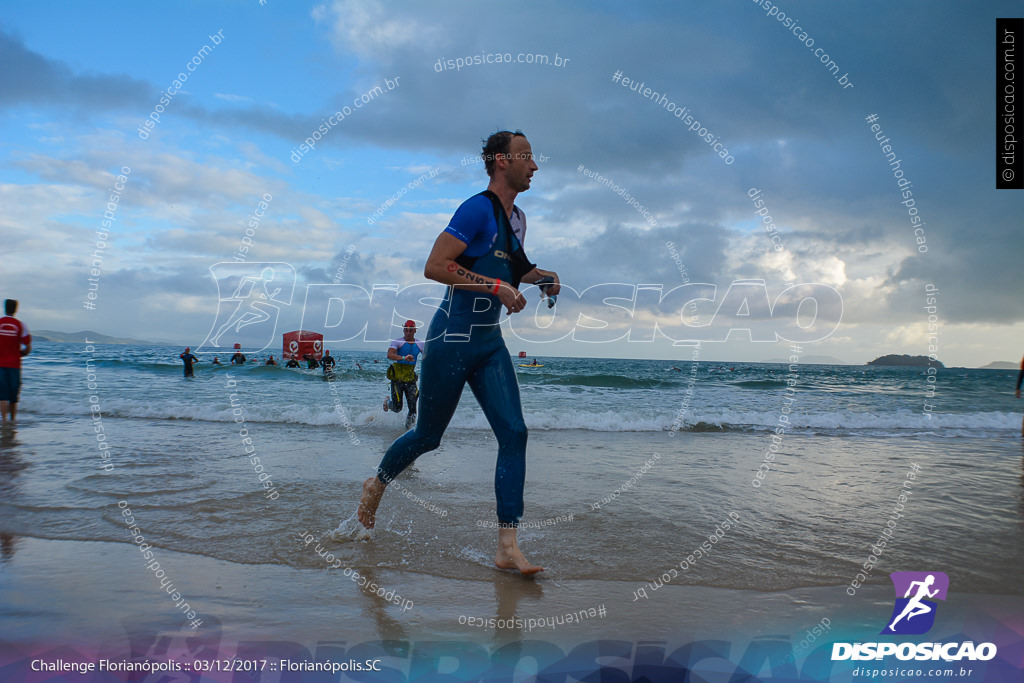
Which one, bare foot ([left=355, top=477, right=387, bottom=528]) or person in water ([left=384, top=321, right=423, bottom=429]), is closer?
bare foot ([left=355, top=477, right=387, bottom=528])

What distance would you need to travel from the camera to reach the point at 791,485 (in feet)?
18.2

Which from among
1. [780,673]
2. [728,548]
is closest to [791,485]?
[728,548]

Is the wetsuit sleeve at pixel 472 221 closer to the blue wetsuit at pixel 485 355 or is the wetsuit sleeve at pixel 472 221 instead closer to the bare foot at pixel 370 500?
the blue wetsuit at pixel 485 355

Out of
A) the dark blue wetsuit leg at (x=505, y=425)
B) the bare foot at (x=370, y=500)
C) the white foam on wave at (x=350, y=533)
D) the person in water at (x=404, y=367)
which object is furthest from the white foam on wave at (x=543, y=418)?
the dark blue wetsuit leg at (x=505, y=425)

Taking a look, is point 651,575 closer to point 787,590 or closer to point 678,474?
point 787,590

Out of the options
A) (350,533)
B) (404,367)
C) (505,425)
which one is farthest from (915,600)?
(404,367)

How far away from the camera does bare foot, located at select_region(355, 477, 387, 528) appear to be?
138 inches

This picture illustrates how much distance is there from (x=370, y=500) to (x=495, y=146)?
231cm

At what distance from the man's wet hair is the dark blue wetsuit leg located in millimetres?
1057

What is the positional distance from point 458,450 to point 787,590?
5.51m

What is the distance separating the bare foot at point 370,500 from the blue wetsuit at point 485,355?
1.98 ft

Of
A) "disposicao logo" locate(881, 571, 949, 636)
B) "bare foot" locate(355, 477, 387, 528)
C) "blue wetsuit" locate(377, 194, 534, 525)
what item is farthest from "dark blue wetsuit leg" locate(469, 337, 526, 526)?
"disposicao logo" locate(881, 571, 949, 636)

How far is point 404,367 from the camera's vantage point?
9.33m

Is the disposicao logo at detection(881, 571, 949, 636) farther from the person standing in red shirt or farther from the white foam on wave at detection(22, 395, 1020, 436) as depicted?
the person standing in red shirt
